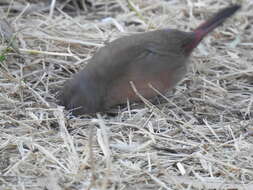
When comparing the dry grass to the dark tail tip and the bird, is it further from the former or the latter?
the dark tail tip

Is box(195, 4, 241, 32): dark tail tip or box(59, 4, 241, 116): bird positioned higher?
box(195, 4, 241, 32): dark tail tip

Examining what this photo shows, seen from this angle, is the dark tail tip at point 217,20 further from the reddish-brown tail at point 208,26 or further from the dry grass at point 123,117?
the dry grass at point 123,117

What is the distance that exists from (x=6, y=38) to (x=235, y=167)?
1678 mm

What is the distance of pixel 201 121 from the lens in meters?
2.86

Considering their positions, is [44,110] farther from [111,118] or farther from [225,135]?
[225,135]

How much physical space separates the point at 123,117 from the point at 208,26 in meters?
0.69

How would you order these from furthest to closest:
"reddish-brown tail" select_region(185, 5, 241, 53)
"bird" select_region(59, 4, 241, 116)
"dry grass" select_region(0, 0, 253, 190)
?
"reddish-brown tail" select_region(185, 5, 241, 53)
"bird" select_region(59, 4, 241, 116)
"dry grass" select_region(0, 0, 253, 190)

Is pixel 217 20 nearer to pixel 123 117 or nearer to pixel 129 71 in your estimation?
pixel 129 71

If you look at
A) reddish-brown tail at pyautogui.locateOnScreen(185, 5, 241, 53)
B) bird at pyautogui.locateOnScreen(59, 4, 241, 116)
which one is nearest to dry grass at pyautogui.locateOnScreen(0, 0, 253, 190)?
bird at pyautogui.locateOnScreen(59, 4, 241, 116)

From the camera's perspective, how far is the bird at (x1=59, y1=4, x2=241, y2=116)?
2928mm

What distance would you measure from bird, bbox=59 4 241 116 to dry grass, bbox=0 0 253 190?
9 centimetres

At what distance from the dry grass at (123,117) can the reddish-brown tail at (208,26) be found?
0.85 ft

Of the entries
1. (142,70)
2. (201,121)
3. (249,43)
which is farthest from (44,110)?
(249,43)

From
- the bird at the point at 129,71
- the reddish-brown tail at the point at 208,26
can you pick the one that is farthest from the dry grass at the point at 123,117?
the reddish-brown tail at the point at 208,26
